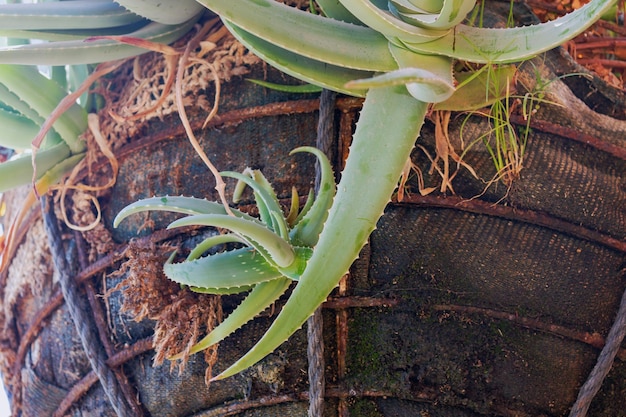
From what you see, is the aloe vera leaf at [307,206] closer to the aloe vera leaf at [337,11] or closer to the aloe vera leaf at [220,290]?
the aloe vera leaf at [220,290]

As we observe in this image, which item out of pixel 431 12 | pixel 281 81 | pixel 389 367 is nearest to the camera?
pixel 431 12

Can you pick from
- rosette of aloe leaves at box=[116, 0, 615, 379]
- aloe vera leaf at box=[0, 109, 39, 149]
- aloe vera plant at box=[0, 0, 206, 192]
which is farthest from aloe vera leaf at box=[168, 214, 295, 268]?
aloe vera leaf at box=[0, 109, 39, 149]

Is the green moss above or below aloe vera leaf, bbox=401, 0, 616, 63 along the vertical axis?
below

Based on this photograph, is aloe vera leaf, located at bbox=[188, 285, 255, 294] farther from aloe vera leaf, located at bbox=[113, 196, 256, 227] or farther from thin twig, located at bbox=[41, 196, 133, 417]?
thin twig, located at bbox=[41, 196, 133, 417]

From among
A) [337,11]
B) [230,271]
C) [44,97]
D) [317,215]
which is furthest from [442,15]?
[44,97]

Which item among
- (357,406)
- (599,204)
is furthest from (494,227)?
(357,406)

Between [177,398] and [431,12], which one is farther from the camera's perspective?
[177,398]

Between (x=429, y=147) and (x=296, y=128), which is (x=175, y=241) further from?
(x=429, y=147)
